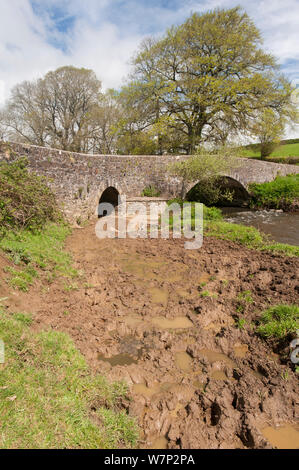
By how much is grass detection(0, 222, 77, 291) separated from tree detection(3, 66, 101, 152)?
72.2 feet

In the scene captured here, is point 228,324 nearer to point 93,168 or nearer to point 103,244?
point 103,244

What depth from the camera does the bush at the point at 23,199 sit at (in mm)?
7223

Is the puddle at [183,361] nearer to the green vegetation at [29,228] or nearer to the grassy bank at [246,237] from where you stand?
the green vegetation at [29,228]

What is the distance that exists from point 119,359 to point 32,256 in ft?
11.5

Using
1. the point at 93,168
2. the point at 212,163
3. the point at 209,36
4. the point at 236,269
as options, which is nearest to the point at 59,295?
the point at 236,269

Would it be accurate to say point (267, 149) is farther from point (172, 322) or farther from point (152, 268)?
point (172, 322)

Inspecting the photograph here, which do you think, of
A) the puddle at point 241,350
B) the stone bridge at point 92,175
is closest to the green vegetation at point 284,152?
the stone bridge at point 92,175

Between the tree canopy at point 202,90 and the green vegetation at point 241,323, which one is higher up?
the tree canopy at point 202,90

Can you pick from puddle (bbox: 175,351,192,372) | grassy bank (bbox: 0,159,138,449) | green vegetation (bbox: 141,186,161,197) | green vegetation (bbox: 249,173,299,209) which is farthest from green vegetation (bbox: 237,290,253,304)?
green vegetation (bbox: 249,173,299,209)

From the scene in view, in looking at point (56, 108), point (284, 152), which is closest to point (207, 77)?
point (56, 108)

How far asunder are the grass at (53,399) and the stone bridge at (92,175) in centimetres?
739

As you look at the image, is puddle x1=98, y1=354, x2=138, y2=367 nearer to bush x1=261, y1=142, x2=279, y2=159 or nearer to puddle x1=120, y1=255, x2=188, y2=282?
puddle x1=120, y1=255, x2=188, y2=282

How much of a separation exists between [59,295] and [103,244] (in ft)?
14.0

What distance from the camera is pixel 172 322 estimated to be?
16.5 ft
